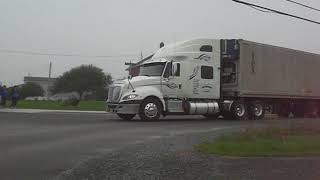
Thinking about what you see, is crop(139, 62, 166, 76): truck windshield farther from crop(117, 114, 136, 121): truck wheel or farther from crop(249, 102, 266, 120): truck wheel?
crop(249, 102, 266, 120): truck wheel

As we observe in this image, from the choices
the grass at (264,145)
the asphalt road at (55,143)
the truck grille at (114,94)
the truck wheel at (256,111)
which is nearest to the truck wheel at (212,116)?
the truck wheel at (256,111)

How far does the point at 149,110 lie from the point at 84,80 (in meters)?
110

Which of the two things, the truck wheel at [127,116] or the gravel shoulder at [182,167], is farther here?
the truck wheel at [127,116]

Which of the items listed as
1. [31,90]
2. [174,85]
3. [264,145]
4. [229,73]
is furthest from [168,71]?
[31,90]

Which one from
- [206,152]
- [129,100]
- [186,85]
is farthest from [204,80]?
[206,152]

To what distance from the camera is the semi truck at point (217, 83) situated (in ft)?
83.9

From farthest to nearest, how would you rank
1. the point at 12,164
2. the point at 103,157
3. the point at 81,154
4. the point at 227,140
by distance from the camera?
the point at 227,140 → the point at 81,154 → the point at 103,157 → the point at 12,164

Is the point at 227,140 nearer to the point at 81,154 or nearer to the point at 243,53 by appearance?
the point at 81,154

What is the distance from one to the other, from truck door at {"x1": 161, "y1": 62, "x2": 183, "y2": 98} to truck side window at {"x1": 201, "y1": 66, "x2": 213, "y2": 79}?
150 centimetres

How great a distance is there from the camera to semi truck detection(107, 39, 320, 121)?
25.6 metres

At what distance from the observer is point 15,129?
63.0 feet

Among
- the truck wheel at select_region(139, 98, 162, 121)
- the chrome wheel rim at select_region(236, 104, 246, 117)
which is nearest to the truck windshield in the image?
the truck wheel at select_region(139, 98, 162, 121)

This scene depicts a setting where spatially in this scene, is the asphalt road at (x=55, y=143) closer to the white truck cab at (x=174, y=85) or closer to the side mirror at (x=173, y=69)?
the white truck cab at (x=174, y=85)

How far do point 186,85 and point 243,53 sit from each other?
3755 mm
